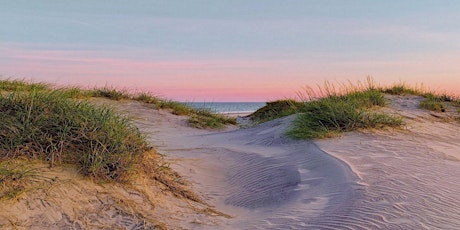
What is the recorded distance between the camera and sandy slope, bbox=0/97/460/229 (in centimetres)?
376

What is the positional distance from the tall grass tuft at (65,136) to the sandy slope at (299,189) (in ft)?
0.96

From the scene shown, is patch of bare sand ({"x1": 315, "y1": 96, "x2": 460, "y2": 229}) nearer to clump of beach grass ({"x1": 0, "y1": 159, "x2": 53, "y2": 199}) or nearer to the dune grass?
clump of beach grass ({"x1": 0, "y1": 159, "x2": 53, "y2": 199})

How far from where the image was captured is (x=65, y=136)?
423cm

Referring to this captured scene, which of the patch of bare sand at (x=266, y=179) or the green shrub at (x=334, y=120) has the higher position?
the green shrub at (x=334, y=120)

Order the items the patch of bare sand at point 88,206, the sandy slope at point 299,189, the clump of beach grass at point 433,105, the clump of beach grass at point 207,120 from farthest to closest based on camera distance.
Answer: the clump of beach grass at point 207,120 → the clump of beach grass at point 433,105 → the sandy slope at point 299,189 → the patch of bare sand at point 88,206

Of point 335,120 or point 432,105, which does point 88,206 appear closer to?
point 335,120

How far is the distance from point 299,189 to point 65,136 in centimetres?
231

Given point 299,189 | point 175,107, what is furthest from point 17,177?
point 175,107

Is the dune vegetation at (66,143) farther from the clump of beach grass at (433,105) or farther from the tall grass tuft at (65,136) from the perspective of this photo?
the clump of beach grass at (433,105)

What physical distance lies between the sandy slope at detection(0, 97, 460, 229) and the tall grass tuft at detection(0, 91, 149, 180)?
293 mm

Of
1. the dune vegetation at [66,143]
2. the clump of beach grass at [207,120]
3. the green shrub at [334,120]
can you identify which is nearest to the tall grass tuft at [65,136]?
the dune vegetation at [66,143]

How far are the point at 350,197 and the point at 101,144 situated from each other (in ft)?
7.41

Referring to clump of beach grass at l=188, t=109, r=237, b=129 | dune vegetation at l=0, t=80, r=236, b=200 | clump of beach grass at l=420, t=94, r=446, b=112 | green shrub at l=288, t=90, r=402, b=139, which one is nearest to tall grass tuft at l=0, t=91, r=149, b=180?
dune vegetation at l=0, t=80, r=236, b=200

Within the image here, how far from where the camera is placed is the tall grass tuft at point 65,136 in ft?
13.4
